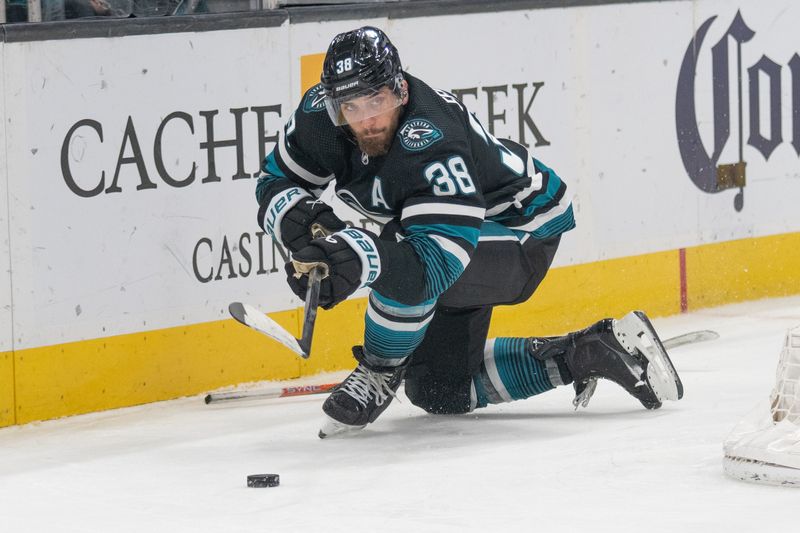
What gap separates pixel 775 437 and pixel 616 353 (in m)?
0.66

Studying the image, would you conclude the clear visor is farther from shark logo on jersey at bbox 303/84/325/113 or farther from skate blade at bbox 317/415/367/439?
skate blade at bbox 317/415/367/439

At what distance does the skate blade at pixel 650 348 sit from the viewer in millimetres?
3453

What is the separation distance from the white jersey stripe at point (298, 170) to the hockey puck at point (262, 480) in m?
0.76

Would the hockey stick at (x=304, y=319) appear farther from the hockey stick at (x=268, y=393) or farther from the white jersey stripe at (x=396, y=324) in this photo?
the hockey stick at (x=268, y=393)

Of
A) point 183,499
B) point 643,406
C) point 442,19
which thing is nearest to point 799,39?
point 442,19

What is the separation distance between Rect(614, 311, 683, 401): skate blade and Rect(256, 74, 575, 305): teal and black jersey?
0.28m

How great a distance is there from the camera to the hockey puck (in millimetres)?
2930

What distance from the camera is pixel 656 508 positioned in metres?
2.62

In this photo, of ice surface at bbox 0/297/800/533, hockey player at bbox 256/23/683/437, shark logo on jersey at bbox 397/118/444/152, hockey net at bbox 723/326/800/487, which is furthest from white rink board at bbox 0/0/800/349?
hockey net at bbox 723/326/800/487

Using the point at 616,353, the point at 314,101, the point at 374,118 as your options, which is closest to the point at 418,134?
the point at 374,118

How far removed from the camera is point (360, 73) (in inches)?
123

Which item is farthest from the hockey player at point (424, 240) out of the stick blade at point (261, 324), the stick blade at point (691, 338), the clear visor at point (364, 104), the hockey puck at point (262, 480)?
the stick blade at point (691, 338)

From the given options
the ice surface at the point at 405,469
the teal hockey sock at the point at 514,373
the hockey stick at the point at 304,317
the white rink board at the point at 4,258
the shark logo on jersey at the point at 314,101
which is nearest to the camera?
the ice surface at the point at 405,469

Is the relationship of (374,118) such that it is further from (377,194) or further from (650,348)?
(650,348)
